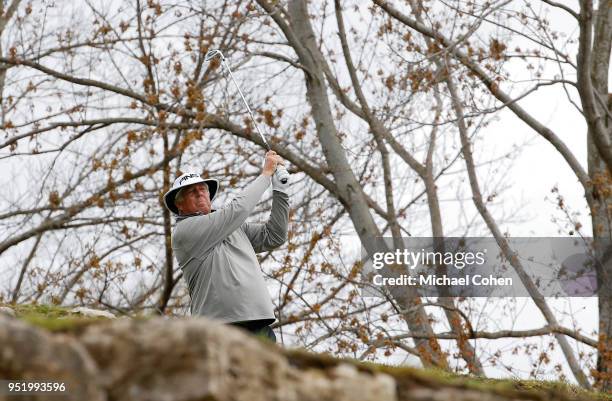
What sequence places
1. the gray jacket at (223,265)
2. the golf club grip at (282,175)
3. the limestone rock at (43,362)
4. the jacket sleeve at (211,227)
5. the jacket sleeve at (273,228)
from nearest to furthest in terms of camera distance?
1. the limestone rock at (43,362)
2. the gray jacket at (223,265)
3. the jacket sleeve at (211,227)
4. the jacket sleeve at (273,228)
5. the golf club grip at (282,175)

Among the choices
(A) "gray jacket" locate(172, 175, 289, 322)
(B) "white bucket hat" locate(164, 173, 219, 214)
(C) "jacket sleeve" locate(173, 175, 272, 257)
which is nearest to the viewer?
(A) "gray jacket" locate(172, 175, 289, 322)

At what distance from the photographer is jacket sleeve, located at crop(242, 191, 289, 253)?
23.9ft

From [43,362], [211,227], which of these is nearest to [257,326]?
[211,227]

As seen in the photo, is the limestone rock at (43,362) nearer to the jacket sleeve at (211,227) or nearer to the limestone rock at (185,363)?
the limestone rock at (185,363)

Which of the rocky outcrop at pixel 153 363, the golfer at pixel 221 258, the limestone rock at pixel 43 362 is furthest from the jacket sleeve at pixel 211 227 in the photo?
the limestone rock at pixel 43 362

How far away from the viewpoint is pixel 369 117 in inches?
653

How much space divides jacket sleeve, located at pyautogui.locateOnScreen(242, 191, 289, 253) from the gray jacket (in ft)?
1.08

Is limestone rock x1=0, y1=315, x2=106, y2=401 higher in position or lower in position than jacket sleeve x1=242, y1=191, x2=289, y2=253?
lower

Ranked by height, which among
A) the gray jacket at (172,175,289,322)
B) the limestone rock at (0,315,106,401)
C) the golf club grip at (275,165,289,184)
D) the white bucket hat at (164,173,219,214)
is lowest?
the limestone rock at (0,315,106,401)

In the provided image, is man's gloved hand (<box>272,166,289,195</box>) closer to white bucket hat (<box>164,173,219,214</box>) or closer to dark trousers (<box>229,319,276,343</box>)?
white bucket hat (<box>164,173,219,214</box>)

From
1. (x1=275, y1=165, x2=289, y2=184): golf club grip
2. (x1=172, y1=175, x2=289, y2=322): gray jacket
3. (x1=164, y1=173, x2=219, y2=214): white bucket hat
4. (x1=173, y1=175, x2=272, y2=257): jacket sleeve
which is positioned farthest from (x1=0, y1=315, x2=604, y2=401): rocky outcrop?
Answer: (x1=275, y1=165, x2=289, y2=184): golf club grip

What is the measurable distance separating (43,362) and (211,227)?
3776 mm

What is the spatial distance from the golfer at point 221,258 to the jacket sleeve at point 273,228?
24 centimetres

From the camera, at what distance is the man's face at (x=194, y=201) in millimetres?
7121
